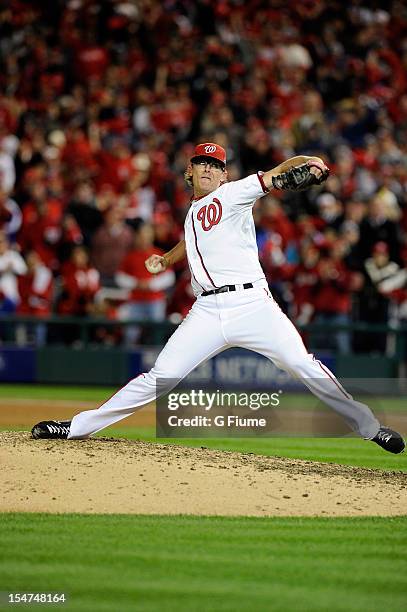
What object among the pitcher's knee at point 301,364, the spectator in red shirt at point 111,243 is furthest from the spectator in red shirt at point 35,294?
the pitcher's knee at point 301,364

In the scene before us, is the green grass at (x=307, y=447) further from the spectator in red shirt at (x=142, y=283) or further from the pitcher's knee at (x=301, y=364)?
the spectator in red shirt at (x=142, y=283)

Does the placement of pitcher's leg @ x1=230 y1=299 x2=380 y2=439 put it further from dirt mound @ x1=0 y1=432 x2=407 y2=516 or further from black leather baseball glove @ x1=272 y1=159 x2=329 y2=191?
black leather baseball glove @ x1=272 y1=159 x2=329 y2=191

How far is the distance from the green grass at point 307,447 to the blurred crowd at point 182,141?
4626 millimetres

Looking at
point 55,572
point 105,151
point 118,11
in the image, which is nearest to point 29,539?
point 55,572

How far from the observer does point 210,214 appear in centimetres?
824

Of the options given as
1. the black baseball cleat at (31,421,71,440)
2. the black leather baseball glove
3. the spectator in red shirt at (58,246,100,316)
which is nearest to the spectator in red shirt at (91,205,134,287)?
the spectator in red shirt at (58,246,100,316)

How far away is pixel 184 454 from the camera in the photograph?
872 cm

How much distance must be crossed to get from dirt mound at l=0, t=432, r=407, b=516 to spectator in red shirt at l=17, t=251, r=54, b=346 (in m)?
7.49

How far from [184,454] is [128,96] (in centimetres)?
1157

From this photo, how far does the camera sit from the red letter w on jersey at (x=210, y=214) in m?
8.20

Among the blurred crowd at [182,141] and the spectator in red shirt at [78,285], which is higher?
the blurred crowd at [182,141]

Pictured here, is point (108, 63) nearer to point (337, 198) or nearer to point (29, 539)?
point (337, 198)

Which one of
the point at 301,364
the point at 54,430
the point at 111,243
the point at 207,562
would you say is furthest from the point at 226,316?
the point at 111,243

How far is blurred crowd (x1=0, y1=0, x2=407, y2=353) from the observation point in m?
16.4
